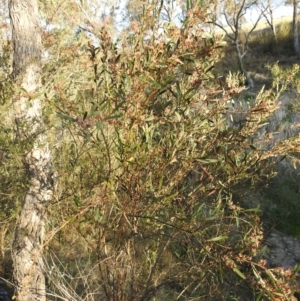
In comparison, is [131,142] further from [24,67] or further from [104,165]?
[24,67]

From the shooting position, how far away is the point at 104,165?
9.22ft

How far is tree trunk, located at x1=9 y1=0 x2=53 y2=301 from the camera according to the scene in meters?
4.08

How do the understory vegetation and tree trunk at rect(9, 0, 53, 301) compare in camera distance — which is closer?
the understory vegetation

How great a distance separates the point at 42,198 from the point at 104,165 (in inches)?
64.6

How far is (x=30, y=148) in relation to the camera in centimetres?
393

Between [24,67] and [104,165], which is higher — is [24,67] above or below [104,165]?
above

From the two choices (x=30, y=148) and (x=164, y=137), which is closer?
(x=164, y=137)

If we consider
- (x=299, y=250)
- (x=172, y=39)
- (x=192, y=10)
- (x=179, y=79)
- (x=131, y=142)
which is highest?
(x=192, y=10)

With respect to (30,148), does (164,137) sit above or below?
above

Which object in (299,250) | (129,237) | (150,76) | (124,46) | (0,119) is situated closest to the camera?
(150,76)

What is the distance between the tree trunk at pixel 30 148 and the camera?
408 cm

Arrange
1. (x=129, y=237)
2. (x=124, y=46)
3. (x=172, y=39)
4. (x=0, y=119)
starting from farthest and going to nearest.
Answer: (x=0, y=119), (x=129, y=237), (x=124, y=46), (x=172, y=39)

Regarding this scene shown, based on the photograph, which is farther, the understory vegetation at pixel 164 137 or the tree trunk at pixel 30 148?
the tree trunk at pixel 30 148

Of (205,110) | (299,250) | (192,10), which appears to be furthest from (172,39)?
(299,250)
